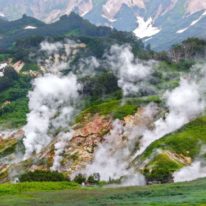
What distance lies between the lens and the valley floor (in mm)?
74838

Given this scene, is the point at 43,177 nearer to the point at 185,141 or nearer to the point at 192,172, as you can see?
the point at 192,172

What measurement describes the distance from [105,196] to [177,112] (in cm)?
6796

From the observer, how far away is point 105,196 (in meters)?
83.9

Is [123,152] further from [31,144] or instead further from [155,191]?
[155,191]

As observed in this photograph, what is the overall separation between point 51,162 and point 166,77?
69.0m

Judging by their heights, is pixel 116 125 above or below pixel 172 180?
above

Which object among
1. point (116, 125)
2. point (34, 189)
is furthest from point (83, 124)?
point (34, 189)

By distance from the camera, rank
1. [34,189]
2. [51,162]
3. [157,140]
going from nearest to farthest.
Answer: [34,189] < [157,140] < [51,162]

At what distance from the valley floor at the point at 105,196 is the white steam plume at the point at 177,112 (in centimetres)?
4285

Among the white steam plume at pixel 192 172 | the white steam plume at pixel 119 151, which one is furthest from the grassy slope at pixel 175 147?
the white steam plume at pixel 119 151

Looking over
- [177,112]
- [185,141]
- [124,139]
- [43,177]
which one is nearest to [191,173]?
[185,141]

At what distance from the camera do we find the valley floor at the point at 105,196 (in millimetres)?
74838

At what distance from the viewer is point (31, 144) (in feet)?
520

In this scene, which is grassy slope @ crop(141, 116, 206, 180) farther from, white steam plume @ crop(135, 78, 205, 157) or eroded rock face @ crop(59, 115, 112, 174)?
eroded rock face @ crop(59, 115, 112, 174)
